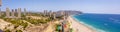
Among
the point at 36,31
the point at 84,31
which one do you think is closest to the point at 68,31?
the point at 36,31

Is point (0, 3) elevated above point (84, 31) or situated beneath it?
elevated above

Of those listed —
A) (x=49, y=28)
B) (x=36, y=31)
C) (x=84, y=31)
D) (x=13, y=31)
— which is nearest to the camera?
(x=49, y=28)

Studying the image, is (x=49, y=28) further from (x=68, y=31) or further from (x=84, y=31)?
(x=84, y=31)

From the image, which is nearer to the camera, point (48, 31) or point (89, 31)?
point (48, 31)

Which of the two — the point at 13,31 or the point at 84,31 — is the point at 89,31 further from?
the point at 13,31

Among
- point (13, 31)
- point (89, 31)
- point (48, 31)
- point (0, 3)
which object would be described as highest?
point (0, 3)

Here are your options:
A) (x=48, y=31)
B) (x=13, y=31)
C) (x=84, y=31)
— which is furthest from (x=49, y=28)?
(x=84, y=31)

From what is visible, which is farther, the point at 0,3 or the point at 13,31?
the point at 13,31

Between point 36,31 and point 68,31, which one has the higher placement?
point 68,31

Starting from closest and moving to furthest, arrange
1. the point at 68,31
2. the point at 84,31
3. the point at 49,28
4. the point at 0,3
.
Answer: the point at 0,3, the point at 68,31, the point at 49,28, the point at 84,31
